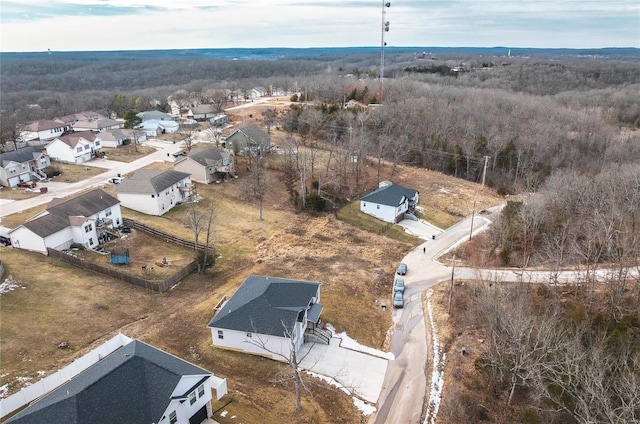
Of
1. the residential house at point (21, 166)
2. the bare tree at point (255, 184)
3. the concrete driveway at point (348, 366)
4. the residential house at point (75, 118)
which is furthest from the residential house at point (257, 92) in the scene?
the concrete driveway at point (348, 366)

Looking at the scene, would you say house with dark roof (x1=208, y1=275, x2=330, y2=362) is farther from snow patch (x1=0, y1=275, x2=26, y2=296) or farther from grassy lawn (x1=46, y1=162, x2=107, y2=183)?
grassy lawn (x1=46, y1=162, x2=107, y2=183)

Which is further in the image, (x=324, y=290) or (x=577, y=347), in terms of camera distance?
(x=324, y=290)

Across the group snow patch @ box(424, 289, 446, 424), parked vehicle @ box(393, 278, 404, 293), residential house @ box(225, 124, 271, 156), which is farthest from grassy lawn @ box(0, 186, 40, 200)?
snow patch @ box(424, 289, 446, 424)

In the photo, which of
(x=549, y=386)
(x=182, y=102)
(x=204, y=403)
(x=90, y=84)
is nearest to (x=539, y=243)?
(x=549, y=386)

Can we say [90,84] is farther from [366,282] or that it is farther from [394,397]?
[394,397]

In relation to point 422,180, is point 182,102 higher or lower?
higher

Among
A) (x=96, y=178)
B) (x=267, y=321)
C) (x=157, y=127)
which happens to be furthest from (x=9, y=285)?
(x=157, y=127)
